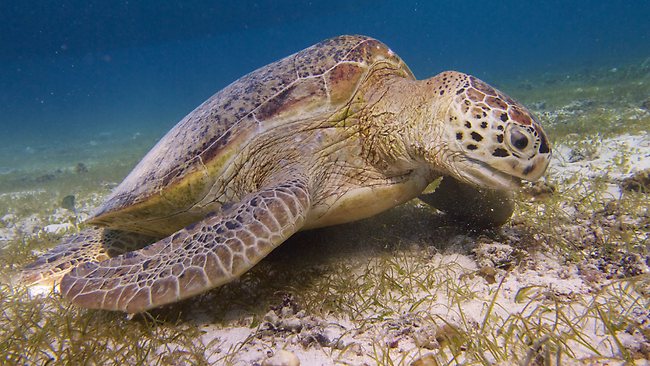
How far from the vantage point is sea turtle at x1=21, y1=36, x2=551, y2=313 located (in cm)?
215

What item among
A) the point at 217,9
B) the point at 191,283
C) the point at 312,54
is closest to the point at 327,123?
the point at 312,54

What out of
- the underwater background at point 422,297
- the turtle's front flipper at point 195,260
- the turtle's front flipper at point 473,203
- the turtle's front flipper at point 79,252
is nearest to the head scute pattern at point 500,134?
the turtle's front flipper at point 473,203

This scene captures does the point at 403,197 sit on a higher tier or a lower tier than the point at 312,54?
lower

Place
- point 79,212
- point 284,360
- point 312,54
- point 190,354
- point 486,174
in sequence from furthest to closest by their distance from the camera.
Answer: point 79,212 → point 312,54 → point 486,174 → point 190,354 → point 284,360

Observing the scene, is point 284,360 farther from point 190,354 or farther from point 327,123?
point 327,123

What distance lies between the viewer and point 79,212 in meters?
5.97

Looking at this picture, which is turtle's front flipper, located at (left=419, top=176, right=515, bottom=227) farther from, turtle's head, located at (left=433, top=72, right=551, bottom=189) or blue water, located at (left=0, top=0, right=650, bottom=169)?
blue water, located at (left=0, top=0, right=650, bottom=169)

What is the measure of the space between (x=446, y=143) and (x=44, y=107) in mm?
113848

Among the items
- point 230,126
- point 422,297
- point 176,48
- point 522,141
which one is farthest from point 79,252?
point 176,48

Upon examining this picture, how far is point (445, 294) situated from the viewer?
2070 mm

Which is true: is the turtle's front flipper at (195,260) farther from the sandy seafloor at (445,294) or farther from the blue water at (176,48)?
the blue water at (176,48)

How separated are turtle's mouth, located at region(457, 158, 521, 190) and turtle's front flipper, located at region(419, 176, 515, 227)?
340mm

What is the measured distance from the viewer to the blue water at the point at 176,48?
3491 centimetres

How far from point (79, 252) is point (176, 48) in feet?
256
